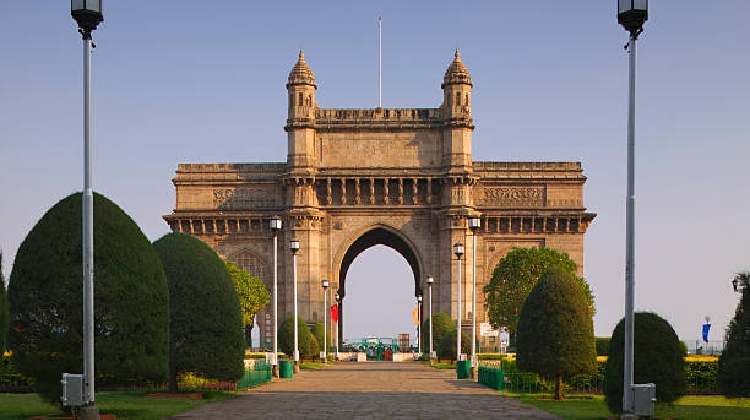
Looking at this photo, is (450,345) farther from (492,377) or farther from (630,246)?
(630,246)

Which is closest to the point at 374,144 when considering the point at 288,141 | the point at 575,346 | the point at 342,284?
the point at 288,141

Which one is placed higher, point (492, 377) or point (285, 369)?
point (492, 377)

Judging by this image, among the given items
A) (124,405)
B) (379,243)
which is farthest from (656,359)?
(379,243)

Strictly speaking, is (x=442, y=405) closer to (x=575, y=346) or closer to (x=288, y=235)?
(x=575, y=346)

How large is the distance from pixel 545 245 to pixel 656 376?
5888cm

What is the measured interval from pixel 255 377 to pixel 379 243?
5217 cm

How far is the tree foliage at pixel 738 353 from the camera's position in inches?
1056

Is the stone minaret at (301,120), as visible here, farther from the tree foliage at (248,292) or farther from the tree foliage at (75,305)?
the tree foliage at (75,305)

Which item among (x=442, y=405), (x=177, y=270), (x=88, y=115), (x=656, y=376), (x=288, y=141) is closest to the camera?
(x=88, y=115)

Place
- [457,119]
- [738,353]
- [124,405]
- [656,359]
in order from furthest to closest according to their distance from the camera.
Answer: [457,119]
[124,405]
[738,353]
[656,359]

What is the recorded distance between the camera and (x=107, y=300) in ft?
81.3

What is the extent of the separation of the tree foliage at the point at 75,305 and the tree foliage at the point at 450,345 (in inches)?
1749

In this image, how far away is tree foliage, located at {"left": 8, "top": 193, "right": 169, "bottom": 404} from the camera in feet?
80.4

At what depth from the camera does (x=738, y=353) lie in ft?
88.9
